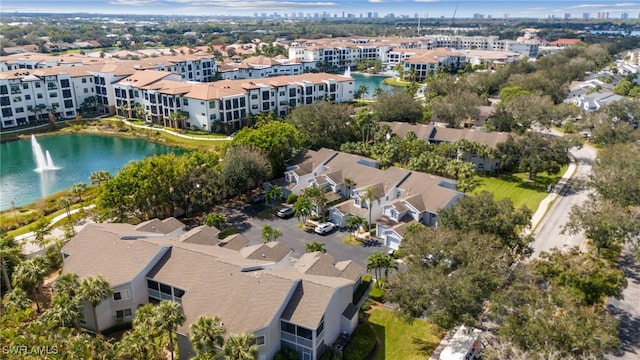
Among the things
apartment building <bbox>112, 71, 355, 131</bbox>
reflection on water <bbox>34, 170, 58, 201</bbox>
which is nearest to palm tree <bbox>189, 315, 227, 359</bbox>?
reflection on water <bbox>34, 170, 58, 201</bbox>

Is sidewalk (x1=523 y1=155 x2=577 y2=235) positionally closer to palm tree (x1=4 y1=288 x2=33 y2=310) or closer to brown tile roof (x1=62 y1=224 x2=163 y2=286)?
brown tile roof (x1=62 y1=224 x2=163 y2=286)

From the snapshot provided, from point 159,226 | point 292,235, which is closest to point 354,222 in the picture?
point 292,235

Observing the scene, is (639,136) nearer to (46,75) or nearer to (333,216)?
(333,216)

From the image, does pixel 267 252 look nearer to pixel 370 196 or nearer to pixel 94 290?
pixel 94 290

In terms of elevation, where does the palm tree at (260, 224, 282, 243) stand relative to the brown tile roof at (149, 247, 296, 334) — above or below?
below

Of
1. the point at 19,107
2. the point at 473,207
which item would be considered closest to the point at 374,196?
the point at 473,207

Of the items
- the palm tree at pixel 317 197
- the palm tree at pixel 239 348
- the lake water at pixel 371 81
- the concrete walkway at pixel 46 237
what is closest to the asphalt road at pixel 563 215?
the palm tree at pixel 317 197

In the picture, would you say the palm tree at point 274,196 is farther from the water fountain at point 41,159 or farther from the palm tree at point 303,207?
the water fountain at point 41,159
